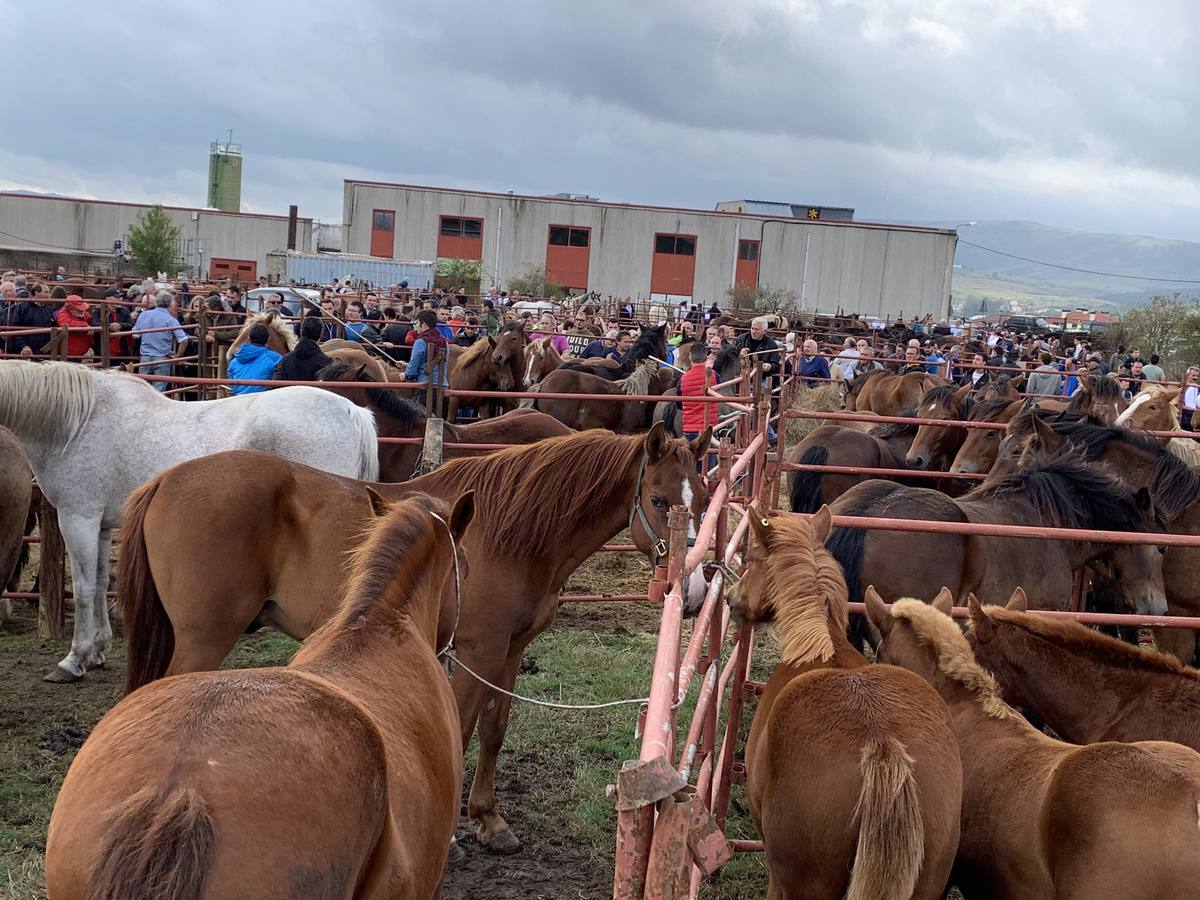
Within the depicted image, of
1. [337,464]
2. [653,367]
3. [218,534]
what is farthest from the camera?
[653,367]

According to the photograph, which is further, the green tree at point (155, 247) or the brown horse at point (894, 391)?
the green tree at point (155, 247)

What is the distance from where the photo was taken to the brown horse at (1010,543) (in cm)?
535

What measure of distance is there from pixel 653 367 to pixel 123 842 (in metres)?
11.2

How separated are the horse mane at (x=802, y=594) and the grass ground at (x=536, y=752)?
1.34m

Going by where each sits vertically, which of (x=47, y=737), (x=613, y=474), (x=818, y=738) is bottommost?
(x=47, y=737)

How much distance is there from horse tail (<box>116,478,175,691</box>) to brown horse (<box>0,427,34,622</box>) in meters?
1.20

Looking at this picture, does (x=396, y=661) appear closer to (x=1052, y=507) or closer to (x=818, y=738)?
(x=818, y=738)

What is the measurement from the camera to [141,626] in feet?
15.1

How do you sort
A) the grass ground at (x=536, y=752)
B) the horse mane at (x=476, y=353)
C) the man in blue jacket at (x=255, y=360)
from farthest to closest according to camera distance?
the horse mane at (x=476, y=353) → the man in blue jacket at (x=255, y=360) → the grass ground at (x=536, y=752)

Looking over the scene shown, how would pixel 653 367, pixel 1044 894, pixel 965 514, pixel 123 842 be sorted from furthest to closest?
pixel 653 367 → pixel 965 514 → pixel 1044 894 → pixel 123 842

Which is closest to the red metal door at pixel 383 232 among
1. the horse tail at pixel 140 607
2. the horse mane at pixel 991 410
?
the horse mane at pixel 991 410

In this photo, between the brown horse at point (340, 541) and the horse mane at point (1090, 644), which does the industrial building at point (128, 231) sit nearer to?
the brown horse at point (340, 541)

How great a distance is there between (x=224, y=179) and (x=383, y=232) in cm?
3832

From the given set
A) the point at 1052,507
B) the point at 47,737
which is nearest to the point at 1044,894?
the point at 1052,507
